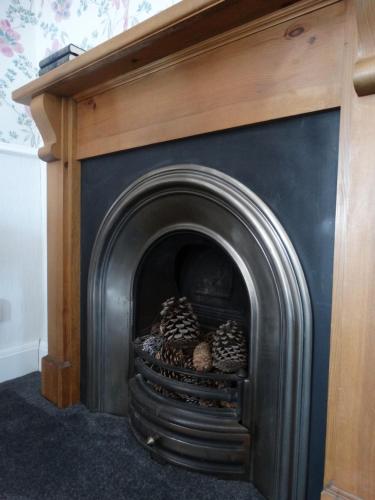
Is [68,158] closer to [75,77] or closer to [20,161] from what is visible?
[75,77]

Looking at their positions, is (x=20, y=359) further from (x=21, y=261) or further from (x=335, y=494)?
(x=335, y=494)

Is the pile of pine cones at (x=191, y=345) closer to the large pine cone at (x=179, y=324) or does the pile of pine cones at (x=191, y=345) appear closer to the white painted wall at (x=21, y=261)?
the large pine cone at (x=179, y=324)

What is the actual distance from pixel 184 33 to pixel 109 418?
3.85 ft

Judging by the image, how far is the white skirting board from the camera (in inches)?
58.9

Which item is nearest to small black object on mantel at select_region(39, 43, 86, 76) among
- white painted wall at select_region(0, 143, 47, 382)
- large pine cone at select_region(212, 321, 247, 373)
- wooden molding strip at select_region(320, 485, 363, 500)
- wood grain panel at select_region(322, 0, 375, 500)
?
white painted wall at select_region(0, 143, 47, 382)

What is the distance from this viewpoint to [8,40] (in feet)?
4.75

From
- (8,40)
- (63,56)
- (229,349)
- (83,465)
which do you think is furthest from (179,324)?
(8,40)

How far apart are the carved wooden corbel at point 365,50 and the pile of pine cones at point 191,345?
0.71 metres

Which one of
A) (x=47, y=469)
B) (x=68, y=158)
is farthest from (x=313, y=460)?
(x=68, y=158)

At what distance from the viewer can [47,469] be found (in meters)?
0.96

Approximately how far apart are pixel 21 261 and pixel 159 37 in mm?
1129

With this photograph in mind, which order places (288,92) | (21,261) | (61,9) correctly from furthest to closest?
(21,261), (61,9), (288,92)

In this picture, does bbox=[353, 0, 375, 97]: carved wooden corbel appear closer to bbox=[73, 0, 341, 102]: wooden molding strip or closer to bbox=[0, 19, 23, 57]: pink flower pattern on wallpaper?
bbox=[73, 0, 341, 102]: wooden molding strip

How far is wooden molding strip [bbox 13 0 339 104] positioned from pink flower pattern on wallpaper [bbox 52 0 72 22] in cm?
50
